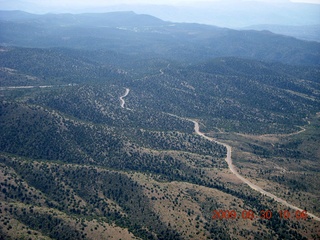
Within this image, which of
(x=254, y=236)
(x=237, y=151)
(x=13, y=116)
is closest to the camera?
(x=254, y=236)

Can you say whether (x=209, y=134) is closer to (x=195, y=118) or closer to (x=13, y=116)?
(x=195, y=118)

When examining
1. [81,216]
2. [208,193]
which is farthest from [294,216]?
[81,216]

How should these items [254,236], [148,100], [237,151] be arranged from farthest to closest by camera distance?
[148,100]
[237,151]
[254,236]
